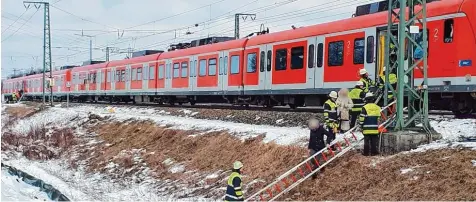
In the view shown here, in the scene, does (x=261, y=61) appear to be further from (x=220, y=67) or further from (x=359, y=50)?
(x=359, y=50)

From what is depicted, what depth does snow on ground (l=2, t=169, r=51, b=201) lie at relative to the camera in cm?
1349

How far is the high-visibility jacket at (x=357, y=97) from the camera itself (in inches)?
561

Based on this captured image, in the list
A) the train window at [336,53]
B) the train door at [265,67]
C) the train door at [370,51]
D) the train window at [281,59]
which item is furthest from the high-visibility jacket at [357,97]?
the train door at [265,67]

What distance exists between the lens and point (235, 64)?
1019 inches

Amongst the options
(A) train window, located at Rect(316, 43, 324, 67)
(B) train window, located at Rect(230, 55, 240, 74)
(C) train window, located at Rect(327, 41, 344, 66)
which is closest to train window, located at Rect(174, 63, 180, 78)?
(B) train window, located at Rect(230, 55, 240, 74)

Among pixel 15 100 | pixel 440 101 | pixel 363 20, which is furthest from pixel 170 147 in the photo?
pixel 15 100

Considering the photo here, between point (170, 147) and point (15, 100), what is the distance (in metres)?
47.6

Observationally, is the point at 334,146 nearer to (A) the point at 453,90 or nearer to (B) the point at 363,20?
(A) the point at 453,90

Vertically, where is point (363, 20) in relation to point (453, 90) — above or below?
above

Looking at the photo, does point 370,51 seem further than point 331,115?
Yes

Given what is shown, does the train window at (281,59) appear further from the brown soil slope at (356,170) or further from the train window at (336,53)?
the brown soil slope at (356,170)

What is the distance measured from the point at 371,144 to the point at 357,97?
7.37 ft

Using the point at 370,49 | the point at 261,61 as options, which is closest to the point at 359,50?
the point at 370,49

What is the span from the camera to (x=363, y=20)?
18047mm
